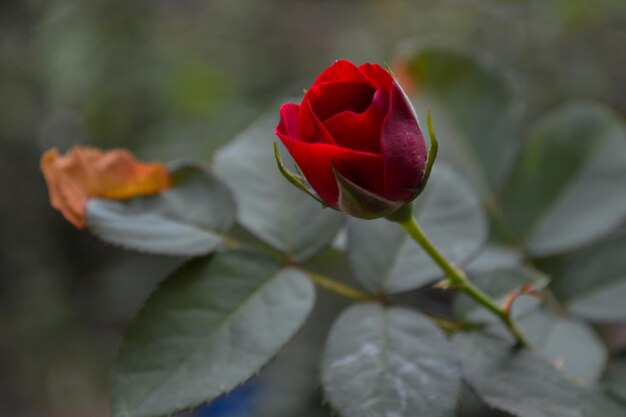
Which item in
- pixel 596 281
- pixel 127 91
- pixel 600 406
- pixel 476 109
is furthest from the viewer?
pixel 127 91

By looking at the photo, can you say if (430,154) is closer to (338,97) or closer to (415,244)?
(338,97)

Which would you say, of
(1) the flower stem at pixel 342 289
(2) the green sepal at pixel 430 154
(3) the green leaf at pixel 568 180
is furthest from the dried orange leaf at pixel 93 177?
(3) the green leaf at pixel 568 180

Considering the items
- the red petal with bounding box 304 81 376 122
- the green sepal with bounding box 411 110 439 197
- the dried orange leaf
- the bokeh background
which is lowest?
the bokeh background

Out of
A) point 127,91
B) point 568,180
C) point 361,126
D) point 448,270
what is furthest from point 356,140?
point 127,91

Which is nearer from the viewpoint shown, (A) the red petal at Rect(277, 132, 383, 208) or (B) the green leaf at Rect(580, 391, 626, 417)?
(A) the red petal at Rect(277, 132, 383, 208)

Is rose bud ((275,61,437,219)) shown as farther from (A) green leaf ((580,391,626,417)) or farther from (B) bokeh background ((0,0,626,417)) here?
(B) bokeh background ((0,0,626,417))

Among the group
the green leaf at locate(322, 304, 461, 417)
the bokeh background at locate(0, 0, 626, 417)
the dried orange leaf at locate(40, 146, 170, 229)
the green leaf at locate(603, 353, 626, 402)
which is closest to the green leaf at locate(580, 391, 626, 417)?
the green leaf at locate(603, 353, 626, 402)

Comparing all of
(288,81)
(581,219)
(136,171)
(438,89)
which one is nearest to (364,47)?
(288,81)
